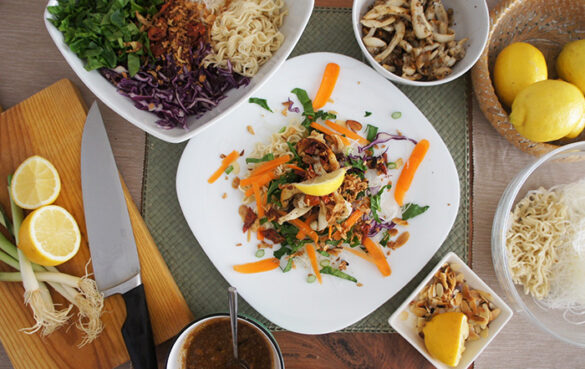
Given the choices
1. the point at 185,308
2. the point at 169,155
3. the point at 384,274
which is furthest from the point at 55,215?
the point at 384,274

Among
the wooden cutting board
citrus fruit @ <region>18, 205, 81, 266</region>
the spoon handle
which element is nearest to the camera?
the spoon handle

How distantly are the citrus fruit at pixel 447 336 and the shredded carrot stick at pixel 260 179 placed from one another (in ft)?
2.37

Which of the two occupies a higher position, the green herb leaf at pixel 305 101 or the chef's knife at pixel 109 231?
the green herb leaf at pixel 305 101

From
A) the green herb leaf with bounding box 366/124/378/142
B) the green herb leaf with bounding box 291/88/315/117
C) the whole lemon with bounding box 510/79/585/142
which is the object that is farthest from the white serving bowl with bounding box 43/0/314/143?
A: the whole lemon with bounding box 510/79/585/142

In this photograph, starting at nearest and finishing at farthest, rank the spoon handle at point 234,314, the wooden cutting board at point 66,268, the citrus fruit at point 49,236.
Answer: the spoon handle at point 234,314 → the citrus fruit at point 49,236 → the wooden cutting board at point 66,268

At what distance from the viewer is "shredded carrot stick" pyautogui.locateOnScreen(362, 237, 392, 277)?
1.39m

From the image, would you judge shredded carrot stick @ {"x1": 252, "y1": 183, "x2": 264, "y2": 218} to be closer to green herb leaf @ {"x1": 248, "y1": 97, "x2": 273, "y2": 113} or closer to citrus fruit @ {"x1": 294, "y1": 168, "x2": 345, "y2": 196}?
citrus fruit @ {"x1": 294, "y1": 168, "x2": 345, "y2": 196}

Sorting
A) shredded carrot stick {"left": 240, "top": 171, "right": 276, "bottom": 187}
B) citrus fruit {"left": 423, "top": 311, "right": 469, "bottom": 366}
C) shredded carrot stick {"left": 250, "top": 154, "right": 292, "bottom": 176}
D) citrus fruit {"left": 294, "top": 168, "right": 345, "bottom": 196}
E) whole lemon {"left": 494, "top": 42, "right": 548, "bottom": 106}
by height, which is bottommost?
citrus fruit {"left": 423, "top": 311, "right": 469, "bottom": 366}

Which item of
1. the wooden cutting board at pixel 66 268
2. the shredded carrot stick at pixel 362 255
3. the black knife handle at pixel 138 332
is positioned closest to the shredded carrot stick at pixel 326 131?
the shredded carrot stick at pixel 362 255

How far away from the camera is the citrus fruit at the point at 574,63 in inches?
54.9

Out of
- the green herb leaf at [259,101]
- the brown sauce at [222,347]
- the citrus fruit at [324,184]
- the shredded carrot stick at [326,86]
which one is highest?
the shredded carrot stick at [326,86]

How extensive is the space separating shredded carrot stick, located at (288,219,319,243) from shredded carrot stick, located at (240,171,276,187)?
0.16 metres

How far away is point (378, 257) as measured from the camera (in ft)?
4.58

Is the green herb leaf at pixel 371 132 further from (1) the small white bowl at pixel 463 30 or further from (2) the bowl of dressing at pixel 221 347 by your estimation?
(2) the bowl of dressing at pixel 221 347
